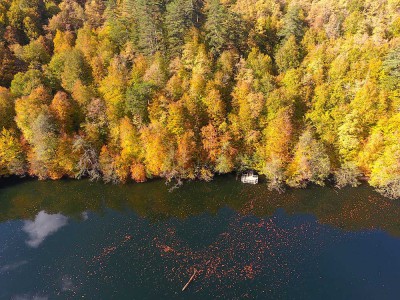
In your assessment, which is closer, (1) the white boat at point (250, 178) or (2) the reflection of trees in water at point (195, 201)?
(2) the reflection of trees in water at point (195, 201)

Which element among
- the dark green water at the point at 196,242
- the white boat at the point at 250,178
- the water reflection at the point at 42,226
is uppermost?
the white boat at the point at 250,178

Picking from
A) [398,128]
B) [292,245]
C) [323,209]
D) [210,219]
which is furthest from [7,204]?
[398,128]

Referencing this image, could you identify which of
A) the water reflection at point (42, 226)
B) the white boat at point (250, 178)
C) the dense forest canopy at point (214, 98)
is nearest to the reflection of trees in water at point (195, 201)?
the white boat at point (250, 178)

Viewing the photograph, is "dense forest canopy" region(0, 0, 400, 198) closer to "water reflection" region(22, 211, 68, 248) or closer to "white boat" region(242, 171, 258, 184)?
"white boat" region(242, 171, 258, 184)

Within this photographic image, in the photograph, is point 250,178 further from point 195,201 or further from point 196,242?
point 196,242

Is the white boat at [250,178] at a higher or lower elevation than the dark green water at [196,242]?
higher

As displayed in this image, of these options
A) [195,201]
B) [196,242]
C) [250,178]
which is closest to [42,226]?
[195,201]

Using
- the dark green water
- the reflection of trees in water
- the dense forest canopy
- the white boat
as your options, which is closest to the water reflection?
the dark green water

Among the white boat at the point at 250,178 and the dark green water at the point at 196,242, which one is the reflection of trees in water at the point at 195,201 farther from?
the white boat at the point at 250,178
